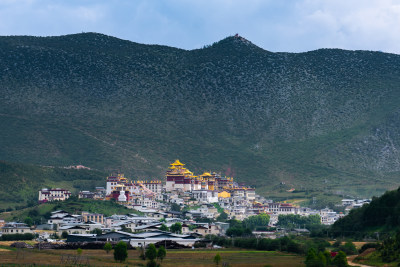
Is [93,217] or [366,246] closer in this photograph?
[366,246]

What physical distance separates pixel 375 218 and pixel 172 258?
31.7 meters

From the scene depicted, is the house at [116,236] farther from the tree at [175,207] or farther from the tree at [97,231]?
the tree at [175,207]

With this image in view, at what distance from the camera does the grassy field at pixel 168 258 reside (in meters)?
85.2

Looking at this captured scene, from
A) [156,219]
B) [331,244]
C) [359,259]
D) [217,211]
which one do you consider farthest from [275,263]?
[217,211]

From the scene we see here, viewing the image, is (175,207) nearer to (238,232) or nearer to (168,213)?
(168,213)

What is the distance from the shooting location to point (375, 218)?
11162 centimetres

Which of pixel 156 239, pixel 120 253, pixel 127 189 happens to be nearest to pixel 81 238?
pixel 156 239

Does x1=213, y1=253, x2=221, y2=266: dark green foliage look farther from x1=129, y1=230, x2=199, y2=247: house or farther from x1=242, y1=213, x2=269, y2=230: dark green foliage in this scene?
x1=242, y1=213, x2=269, y2=230: dark green foliage

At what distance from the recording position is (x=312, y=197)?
193375 millimetres

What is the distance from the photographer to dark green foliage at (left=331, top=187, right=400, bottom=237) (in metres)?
107

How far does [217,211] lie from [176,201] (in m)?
8.87

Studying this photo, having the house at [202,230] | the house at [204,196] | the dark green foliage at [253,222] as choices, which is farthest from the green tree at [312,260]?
the house at [204,196]

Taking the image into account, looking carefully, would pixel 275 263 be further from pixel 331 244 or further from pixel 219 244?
pixel 219 244

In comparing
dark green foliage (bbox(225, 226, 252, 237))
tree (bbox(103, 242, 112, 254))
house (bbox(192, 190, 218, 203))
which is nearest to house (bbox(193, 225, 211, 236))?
dark green foliage (bbox(225, 226, 252, 237))
